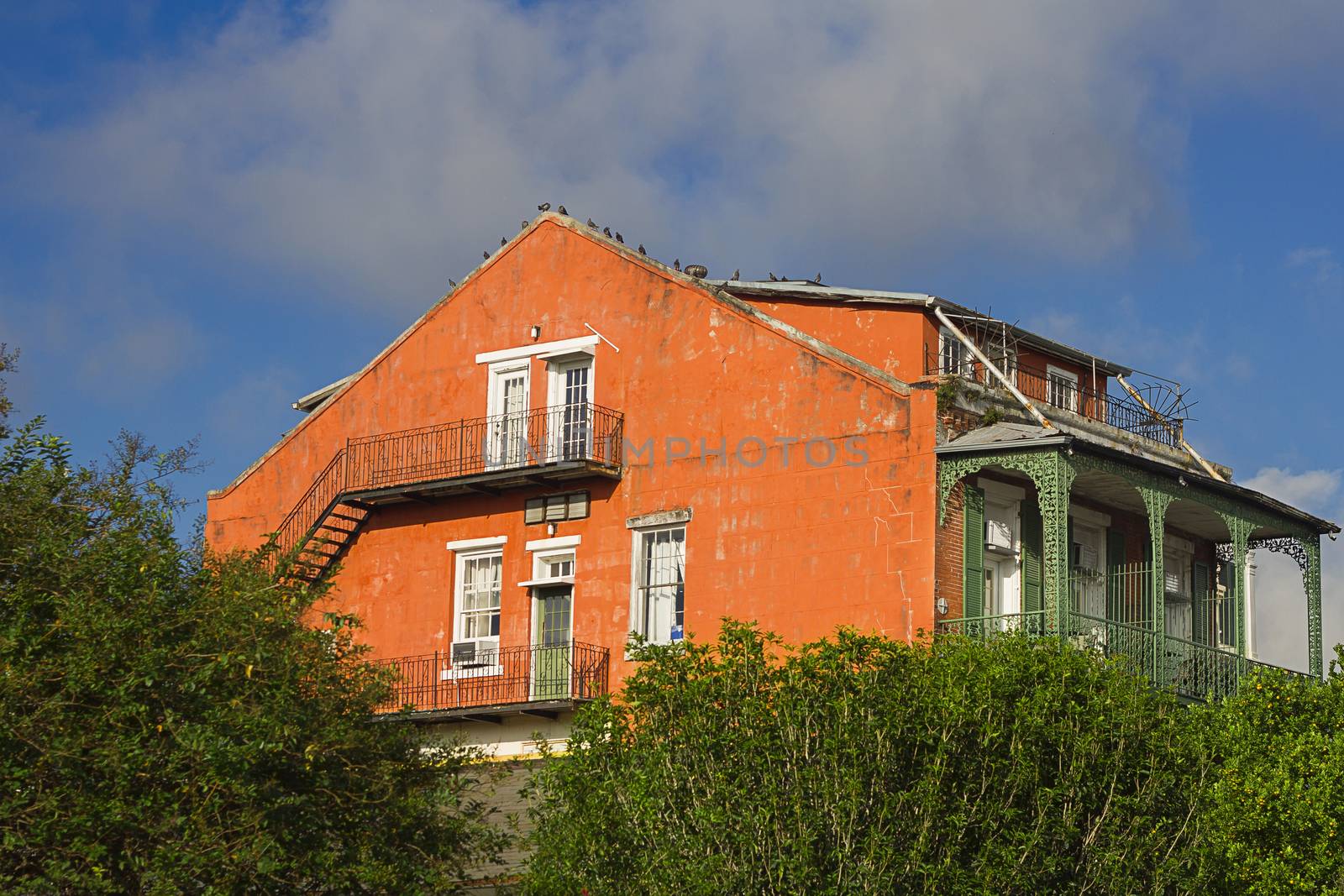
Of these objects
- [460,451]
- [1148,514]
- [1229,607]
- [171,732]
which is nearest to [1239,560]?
[1148,514]

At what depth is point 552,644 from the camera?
100 feet

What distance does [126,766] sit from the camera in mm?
16141

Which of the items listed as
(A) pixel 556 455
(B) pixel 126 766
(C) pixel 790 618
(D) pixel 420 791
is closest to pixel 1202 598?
(C) pixel 790 618

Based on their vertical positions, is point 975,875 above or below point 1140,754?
below

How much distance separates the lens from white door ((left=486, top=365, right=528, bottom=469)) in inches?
1240

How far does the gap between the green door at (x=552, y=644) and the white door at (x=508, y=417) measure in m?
2.35

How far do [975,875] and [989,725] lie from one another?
1.64 meters

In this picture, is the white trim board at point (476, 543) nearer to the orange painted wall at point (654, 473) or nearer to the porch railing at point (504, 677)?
the orange painted wall at point (654, 473)

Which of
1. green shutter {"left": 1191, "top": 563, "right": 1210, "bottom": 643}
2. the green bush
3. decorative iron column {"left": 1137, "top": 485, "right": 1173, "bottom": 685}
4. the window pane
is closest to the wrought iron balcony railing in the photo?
the window pane

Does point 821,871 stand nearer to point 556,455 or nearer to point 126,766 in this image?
point 126,766

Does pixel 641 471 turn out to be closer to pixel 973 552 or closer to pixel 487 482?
pixel 487 482

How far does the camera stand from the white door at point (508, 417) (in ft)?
103

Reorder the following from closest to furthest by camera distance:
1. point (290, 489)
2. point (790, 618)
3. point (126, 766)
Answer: point (126, 766) → point (790, 618) → point (290, 489)

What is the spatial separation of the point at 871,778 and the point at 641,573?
10617 millimetres
